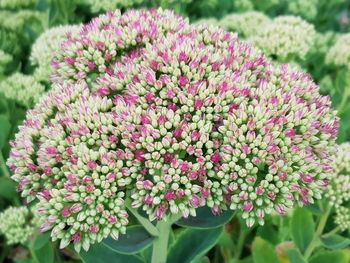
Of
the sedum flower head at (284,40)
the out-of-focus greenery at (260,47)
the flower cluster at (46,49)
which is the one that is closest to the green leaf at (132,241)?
the out-of-focus greenery at (260,47)

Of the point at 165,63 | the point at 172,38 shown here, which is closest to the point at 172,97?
the point at 165,63

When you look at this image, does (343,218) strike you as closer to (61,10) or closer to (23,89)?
(23,89)

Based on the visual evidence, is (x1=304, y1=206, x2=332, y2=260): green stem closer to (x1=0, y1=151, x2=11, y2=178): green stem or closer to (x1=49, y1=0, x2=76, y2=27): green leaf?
(x1=0, y1=151, x2=11, y2=178): green stem

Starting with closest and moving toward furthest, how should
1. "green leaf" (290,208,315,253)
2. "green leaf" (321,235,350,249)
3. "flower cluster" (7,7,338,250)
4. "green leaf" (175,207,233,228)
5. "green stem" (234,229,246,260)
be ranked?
"flower cluster" (7,7,338,250)
"green leaf" (175,207,233,228)
"green leaf" (321,235,350,249)
"green leaf" (290,208,315,253)
"green stem" (234,229,246,260)

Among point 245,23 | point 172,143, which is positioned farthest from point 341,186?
point 245,23

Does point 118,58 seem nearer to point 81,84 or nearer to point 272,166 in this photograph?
point 81,84

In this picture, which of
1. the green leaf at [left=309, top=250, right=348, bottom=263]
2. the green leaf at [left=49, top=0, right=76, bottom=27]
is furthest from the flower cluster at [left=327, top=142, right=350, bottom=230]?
the green leaf at [left=49, top=0, right=76, bottom=27]
